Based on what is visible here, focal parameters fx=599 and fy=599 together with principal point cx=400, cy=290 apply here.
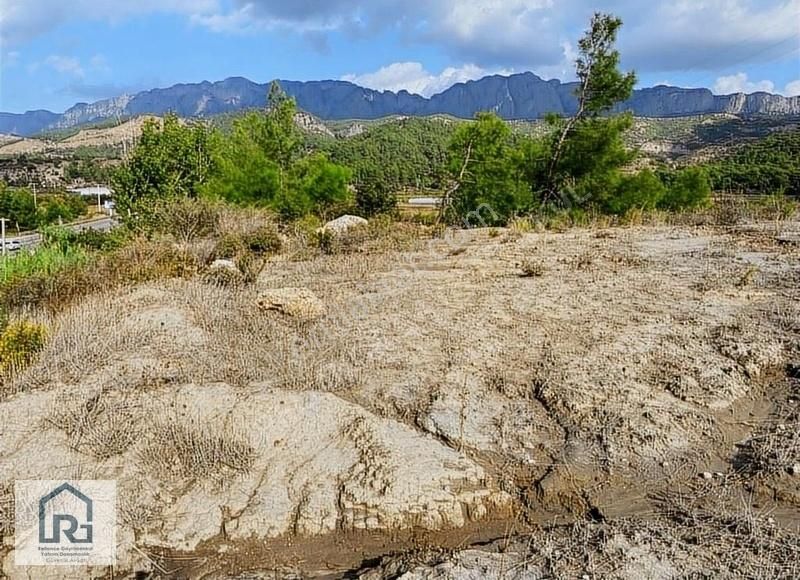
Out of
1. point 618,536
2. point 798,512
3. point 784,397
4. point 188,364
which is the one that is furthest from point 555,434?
point 188,364

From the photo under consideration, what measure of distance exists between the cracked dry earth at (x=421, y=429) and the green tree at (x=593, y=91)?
10.5 m

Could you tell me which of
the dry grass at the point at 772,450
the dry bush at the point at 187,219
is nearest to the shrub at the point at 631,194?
the dry bush at the point at 187,219

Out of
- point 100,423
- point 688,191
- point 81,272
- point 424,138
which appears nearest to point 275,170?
point 81,272

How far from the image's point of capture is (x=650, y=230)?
11.5 meters

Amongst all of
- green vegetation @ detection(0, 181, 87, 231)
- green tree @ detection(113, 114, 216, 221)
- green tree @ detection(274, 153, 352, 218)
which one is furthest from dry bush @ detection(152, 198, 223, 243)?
green vegetation @ detection(0, 181, 87, 231)

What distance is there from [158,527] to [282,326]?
287 cm

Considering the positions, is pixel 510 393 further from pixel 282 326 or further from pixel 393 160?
pixel 393 160

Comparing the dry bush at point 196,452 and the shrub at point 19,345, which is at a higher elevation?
the shrub at point 19,345

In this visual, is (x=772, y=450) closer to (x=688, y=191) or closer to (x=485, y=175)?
(x=485, y=175)

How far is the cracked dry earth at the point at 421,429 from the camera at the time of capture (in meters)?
3.14

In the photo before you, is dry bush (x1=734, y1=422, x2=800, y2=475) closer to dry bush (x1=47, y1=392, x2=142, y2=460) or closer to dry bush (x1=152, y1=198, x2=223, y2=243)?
dry bush (x1=47, y1=392, x2=142, y2=460)

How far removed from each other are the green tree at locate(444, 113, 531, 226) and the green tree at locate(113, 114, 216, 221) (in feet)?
24.3

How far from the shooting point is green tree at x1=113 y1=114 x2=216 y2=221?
49.6ft

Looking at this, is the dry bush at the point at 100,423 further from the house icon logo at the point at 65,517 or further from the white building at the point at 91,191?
the white building at the point at 91,191
